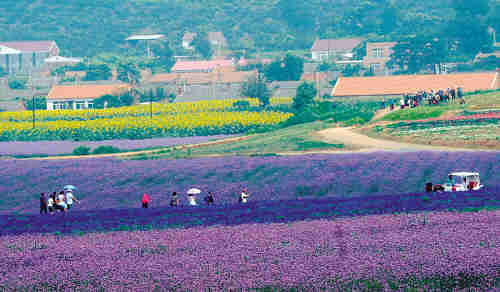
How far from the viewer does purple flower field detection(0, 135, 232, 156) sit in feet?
247

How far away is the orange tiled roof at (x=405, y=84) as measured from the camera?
116m

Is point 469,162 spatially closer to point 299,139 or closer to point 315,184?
point 315,184

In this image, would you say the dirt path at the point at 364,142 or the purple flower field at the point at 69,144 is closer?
the dirt path at the point at 364,142

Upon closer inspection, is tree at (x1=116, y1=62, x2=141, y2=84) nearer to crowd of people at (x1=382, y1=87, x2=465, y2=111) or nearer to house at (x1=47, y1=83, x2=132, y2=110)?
house at (x1=47, y1=83, x2=132, y2=110)

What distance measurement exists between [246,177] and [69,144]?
152 feet

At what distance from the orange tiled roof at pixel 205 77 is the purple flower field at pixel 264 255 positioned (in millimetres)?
148482

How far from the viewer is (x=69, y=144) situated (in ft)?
282

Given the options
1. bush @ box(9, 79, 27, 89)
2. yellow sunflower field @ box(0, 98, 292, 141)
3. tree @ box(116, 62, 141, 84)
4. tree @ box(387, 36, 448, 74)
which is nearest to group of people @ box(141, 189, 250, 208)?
yellow sunflower field @ box(0, 98, 292, 141)

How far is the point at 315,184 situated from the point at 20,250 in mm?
19035

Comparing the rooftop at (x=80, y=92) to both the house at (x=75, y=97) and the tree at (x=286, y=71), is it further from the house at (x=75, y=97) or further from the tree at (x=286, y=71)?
the tree at (x=286, y=71)

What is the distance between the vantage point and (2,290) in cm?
1722

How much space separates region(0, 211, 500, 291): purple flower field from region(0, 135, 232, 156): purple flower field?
169 ft

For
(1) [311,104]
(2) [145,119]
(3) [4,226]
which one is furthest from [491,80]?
(3) [4,226]

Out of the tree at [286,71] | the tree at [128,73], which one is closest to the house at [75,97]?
the tree at [128,73]
